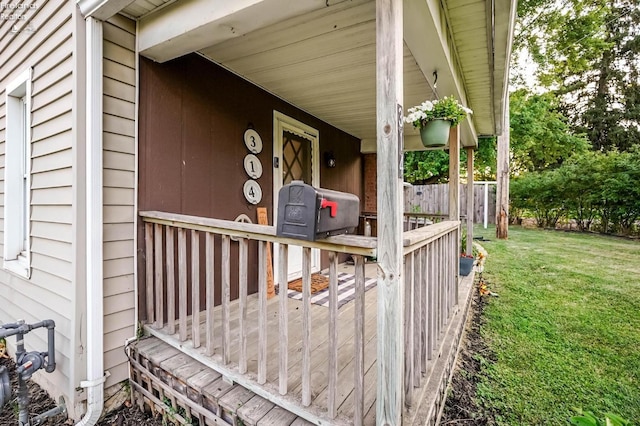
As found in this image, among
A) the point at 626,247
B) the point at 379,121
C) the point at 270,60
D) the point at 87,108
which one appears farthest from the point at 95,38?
the point at 626,247

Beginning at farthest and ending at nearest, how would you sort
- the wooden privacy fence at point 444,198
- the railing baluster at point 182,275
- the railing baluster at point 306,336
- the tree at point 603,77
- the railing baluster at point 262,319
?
1. the wooden privacy fence at point 444,198
2. the tree at point 603,77
3. the railing baluster at point 182,275
4. the railing baluster at point 262,319
5. the railing baluster at point 306,336

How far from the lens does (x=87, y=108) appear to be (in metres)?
1.98

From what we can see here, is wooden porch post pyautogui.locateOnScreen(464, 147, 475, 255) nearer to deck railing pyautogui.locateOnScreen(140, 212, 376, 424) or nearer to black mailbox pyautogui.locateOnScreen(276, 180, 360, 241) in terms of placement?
deck railing pyautogui.locateOnScreen(140, 212, 376, 424)

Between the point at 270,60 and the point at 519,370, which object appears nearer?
the point at 519,370

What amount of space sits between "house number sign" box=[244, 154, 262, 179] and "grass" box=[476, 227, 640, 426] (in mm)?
2743

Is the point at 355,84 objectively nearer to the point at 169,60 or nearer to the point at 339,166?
the point at 169,60

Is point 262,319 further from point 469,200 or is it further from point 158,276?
point 469,200

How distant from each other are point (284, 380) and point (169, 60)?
7.84ft

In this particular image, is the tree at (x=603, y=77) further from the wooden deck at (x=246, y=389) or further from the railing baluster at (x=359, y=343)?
the railing baluster at (x=359, y=343)

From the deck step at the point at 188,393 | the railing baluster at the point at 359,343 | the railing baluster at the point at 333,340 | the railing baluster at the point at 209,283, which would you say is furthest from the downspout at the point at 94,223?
the railing baluster at the point at 359,343

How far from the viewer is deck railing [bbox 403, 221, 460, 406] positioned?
5.25ft

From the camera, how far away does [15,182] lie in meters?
3.03

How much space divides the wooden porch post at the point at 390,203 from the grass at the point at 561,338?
121cm

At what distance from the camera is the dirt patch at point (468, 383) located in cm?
195
